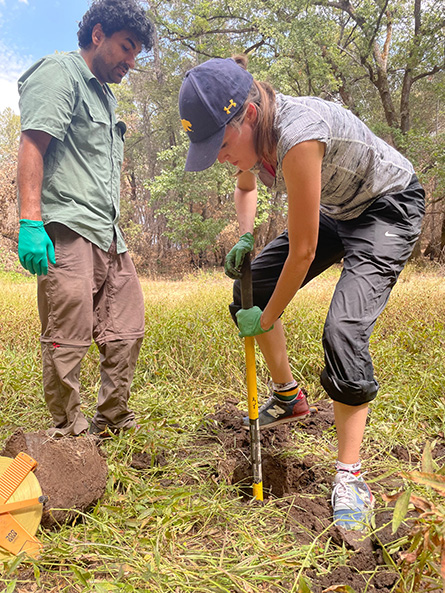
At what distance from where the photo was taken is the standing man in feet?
6.49

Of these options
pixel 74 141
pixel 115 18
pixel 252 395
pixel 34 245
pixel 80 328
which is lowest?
pixel 252 395

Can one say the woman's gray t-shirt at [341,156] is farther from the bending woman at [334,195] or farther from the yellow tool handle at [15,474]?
the yellow tool handle at [15,474]

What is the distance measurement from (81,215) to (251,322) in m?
1.00

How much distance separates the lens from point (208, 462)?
2125 millimetres

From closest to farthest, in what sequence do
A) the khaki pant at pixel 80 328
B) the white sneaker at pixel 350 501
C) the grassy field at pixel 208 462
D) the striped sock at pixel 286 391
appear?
1. the grassy field at pixel 208 462
2. the white sneaker at pixel 350 501
3. the khaki pant at pixel 80 328
4. the striped sock at pixel 286 391

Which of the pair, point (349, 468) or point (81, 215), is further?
point (81, 215)

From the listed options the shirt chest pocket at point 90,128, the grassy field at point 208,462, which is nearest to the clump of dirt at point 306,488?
the grassy field at point 208,462

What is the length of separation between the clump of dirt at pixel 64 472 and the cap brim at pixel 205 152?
123cm

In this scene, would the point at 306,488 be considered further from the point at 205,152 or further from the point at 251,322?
the point at 205,152

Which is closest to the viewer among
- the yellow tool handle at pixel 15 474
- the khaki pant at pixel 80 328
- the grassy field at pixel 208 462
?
the grassy field at pixel 208 462

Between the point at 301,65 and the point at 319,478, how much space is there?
13.1m

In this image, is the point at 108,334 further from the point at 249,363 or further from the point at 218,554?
the point at 218,554

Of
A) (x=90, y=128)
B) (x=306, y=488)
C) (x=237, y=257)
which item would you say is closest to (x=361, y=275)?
(x=237, y=257)

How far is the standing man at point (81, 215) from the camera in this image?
1978 millimetres
